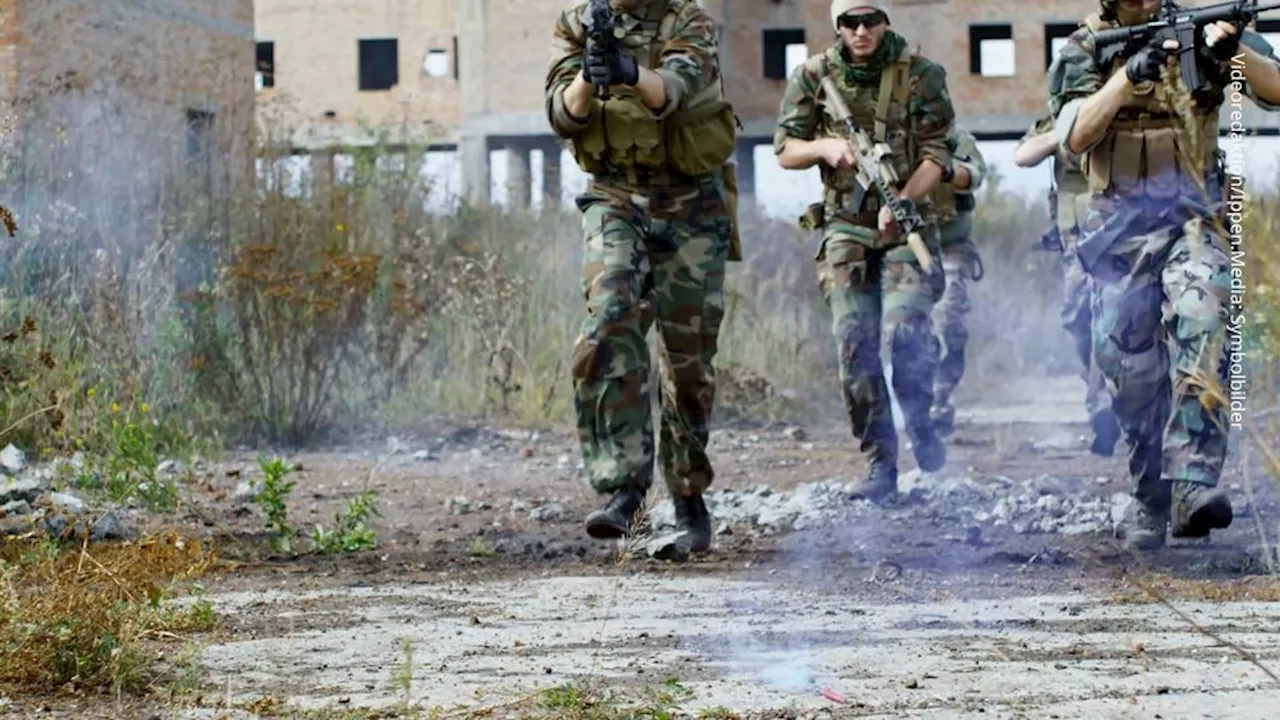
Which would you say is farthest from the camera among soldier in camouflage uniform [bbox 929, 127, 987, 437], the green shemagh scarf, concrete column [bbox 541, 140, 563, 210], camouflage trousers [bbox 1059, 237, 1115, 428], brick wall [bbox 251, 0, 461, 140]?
brick wall [bbox 251, 0, 461, 140]

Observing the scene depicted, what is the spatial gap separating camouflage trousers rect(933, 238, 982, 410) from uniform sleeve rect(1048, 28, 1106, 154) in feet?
13.2

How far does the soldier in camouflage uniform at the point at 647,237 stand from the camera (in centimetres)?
657

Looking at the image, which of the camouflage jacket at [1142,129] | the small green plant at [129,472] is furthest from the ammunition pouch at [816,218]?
the small green plant at [129,472]

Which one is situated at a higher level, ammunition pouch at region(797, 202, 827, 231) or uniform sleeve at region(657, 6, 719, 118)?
uniform sleeve at region(657, 6, 719, 118)

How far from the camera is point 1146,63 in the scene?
6383mm

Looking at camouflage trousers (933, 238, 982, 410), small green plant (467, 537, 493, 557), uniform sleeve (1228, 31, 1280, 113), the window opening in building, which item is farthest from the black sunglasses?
the window opening in building

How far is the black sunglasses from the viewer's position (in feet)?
28.3

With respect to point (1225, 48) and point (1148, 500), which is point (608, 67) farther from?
point (1148, 500)

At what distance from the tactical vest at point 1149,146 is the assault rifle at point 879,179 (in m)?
A: 1.73

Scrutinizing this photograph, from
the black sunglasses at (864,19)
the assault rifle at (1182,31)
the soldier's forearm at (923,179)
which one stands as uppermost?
the black sunglasses at (864,19)

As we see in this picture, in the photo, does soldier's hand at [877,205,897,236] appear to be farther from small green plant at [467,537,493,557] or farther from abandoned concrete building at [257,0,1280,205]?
abandoned concrete building at [257,0,1280,205]

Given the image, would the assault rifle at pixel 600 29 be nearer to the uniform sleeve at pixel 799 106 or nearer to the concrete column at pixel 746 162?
the uniform sleeve at pixel 799 106

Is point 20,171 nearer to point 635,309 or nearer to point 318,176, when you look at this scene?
point 318,176

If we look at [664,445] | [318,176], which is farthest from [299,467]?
[318,176]
